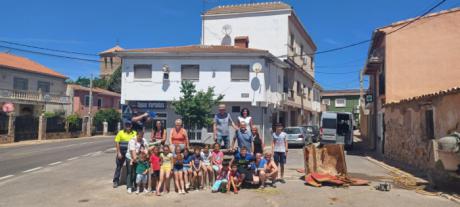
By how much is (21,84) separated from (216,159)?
36.1m

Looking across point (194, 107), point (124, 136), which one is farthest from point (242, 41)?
point (124, 136)

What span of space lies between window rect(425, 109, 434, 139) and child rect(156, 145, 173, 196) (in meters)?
9.01

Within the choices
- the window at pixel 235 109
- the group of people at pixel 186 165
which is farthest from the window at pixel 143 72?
the group of people at pixel 186 165

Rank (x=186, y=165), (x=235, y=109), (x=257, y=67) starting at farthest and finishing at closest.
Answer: (x=235, y=109), (x=257, y=67), (x=186, y=165)

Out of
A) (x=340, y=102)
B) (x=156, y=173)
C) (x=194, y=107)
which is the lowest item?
(x=156, y=173)

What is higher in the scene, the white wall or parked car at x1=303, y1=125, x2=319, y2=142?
the white wall

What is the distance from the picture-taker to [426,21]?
61.0 feet

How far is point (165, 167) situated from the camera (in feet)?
31.7

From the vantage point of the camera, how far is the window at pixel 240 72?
1067 inches

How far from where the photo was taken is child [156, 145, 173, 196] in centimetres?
949

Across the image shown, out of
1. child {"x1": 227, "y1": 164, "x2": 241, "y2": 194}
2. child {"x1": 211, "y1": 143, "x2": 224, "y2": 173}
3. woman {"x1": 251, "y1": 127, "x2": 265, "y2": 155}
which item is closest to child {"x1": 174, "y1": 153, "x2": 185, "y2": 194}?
child {"x1": 211, "y1": 143, "x2": 224, "y2": 173}

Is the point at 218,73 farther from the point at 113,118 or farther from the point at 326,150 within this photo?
the point at 113,118

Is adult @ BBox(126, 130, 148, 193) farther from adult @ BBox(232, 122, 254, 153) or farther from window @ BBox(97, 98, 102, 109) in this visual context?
window @ BBox(97, 98, 102, 109)

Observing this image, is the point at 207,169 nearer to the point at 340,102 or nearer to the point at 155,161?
the point at 155,161
